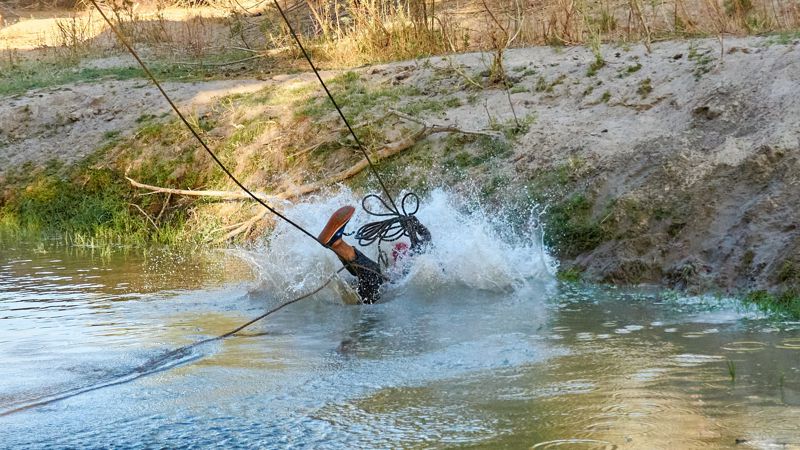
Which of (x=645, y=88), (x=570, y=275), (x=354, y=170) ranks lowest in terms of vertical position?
(x=570, y=275)

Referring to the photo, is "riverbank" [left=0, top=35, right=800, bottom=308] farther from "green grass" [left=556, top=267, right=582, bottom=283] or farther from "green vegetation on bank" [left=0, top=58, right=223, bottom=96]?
"green vegetation on bank" [left=0, top=58, right=223, bottom=96]

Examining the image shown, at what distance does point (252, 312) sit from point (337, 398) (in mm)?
2647

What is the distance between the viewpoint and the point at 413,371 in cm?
605

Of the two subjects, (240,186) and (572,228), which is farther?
(572,228)

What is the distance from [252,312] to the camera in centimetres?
810

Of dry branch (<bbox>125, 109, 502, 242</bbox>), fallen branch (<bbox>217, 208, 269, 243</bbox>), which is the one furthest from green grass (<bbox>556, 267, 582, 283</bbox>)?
fallen branch (<bbox>217, 208, 269, 243</bbox>)

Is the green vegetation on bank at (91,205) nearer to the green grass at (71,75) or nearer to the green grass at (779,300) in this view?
the green grass at (71,75)

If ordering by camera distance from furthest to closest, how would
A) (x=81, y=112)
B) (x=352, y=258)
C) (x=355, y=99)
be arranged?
(x=81, y=112), (x=355, y=99), (x=352, y=258)

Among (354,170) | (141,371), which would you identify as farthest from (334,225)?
(354,170)

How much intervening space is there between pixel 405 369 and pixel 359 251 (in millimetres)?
2041

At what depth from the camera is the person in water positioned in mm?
7535

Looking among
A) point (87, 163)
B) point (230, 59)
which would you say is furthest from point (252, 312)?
point (230, 59)

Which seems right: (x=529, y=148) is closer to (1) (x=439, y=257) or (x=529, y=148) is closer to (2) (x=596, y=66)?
(2) (x=596, y=66)

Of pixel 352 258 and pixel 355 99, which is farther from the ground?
pixel 355 99
